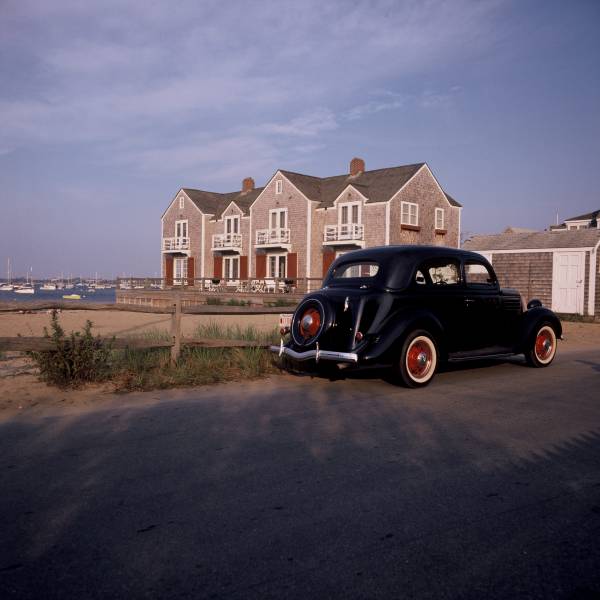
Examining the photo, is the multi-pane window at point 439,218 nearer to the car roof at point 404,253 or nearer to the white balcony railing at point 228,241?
the white balcony railing at point 228,241

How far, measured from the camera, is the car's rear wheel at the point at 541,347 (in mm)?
10305

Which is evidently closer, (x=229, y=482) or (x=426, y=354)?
(x=229, y=482)

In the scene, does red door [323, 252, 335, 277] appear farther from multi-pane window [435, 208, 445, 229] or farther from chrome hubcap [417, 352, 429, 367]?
chrome hubcap [417, 352, 429, 367]

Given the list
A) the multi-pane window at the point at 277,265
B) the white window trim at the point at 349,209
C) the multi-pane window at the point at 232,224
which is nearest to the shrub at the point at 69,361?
the white window trim at the point at 349,209

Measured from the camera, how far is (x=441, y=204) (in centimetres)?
4028

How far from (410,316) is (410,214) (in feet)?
99.7

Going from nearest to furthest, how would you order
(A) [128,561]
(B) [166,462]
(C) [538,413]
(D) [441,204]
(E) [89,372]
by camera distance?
(A) [128,561] → (B) [166,462] → (C) [538,413] → (E) [89,372] → (D) [441,204]

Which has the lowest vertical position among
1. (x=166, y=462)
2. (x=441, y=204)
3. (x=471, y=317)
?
(x=166, y=462)

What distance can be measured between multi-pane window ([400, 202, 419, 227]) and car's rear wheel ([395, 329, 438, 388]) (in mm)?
29463

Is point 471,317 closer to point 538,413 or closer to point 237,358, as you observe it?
point 538,413

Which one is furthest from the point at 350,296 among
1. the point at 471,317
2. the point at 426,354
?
the point at 471,317

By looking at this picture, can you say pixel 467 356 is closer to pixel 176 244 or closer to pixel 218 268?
pixel 218 268

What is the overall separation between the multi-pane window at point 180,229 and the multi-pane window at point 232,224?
5.15 m

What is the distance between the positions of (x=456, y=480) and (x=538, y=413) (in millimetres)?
2698
